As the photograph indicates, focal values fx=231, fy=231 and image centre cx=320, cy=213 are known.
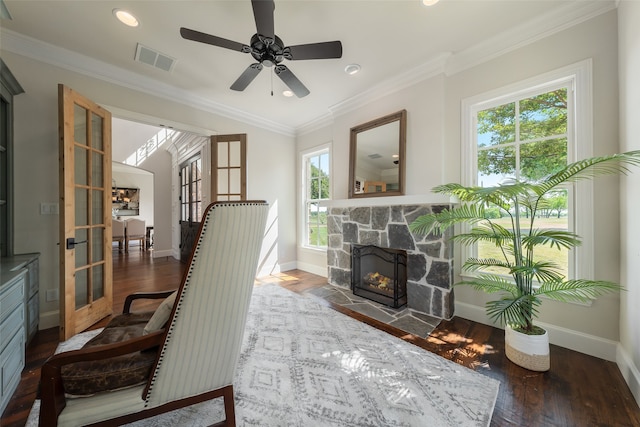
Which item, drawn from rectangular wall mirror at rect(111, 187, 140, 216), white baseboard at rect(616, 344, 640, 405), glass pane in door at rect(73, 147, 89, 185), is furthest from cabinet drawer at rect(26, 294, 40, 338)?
rectangular wall mirror at rect(111, 187, 140, 216)

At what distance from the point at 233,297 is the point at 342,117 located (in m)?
3.25

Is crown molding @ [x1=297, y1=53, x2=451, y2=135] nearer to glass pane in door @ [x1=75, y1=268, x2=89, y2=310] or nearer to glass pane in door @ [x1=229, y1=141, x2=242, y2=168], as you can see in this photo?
glass pane in door @ [x1=229, y1=141, x2=242, y2=168]

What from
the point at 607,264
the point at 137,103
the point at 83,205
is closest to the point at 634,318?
the point at 607,264

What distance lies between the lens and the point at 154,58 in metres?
2.47

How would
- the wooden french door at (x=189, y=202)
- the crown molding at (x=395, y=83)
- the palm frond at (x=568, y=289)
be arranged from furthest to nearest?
1. the wooden french door at (x=189, y=202)
2. the crown molding at (x=395, y=83)
3. the palm frond at (x=568, y=289)

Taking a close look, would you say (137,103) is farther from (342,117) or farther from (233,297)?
(233,297)

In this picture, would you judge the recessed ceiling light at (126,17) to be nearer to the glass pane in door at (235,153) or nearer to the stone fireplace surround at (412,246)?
the glass pane in door at (235,153)

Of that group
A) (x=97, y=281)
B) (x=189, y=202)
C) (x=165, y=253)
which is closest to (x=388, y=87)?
(x=97, y=281)

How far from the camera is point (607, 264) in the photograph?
5.85 ft

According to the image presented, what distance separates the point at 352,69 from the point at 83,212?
3254mm

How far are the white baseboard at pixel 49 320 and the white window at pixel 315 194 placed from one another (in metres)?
3.25

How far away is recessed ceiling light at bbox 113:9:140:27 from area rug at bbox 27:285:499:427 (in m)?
2.80

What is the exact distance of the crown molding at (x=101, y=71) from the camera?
2203 mm

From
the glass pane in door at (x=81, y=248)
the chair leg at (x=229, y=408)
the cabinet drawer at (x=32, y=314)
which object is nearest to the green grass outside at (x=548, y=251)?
the chair leg at (x=229, y=408)
